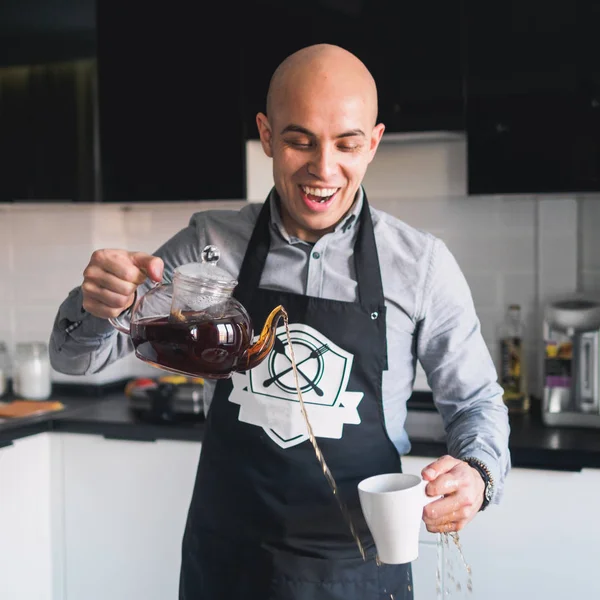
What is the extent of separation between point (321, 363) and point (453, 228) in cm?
137

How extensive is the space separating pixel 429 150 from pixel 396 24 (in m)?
0.38

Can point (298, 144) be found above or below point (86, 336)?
above

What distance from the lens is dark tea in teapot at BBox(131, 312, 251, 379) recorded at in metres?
1.23

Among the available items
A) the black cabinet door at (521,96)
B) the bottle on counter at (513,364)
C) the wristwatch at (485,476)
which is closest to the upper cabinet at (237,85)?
the black cabinet door at (521,96)

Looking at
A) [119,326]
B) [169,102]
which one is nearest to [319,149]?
[119,326]

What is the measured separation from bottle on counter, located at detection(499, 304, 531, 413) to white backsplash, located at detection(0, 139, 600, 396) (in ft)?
0.20

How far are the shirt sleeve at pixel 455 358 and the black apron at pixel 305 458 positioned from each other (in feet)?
0.29

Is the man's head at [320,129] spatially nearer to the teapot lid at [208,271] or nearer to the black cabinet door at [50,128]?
the teapot lid at [208,271]

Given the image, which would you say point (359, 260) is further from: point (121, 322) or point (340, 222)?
point (121, 322)

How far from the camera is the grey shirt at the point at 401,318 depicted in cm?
152

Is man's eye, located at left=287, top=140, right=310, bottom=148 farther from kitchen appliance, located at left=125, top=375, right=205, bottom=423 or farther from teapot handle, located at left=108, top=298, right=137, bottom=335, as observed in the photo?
kitchen appliance, located at left=125, top=375, right=205, bottom=423

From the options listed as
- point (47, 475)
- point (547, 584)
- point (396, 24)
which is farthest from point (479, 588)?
point (396, 24)

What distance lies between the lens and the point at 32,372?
294 cm

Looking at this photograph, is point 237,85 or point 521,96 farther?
point 237,85
